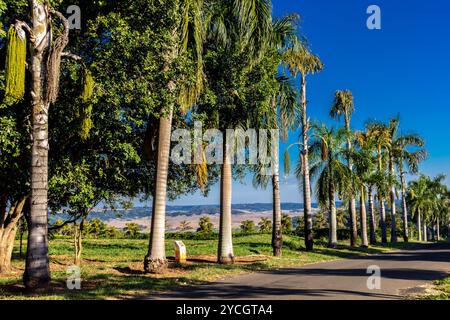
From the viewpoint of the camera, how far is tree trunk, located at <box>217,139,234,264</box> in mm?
18656

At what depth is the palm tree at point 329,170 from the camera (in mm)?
30609

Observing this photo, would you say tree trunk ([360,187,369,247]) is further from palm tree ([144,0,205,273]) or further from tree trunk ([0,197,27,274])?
tree trunk ([0,197,27,274])

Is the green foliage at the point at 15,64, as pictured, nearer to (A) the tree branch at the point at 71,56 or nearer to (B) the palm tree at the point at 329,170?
(A) the tree branch at the point at 71,56

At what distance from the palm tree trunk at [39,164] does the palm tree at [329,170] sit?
2182cm

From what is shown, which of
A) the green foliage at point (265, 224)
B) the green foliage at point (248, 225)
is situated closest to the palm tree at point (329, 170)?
the green foliage at point (248, 225)

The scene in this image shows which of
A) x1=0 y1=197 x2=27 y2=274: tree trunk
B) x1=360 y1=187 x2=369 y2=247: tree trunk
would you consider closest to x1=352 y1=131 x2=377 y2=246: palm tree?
x1=360 y1=187 x2=369 y2=247: tree trunk

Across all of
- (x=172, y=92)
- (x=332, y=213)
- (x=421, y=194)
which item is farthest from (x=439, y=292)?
(x=421, y=194)

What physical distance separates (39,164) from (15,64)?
235 centimetres

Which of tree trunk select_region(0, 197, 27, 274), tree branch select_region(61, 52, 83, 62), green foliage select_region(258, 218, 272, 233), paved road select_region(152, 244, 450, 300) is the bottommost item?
green foliage select_region(258, 218, 272, 233)

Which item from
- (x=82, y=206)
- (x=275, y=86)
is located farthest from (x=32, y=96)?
(x=275, y=86)

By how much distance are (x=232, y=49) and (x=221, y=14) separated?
1.38 metres

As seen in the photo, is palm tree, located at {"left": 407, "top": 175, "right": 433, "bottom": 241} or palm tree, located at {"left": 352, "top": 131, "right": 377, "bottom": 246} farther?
palm tree, located at {"left": 407, "top": 175, "right": 433, "bottom": 241}

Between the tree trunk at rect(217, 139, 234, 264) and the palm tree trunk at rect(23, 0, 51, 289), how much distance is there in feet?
29.0
